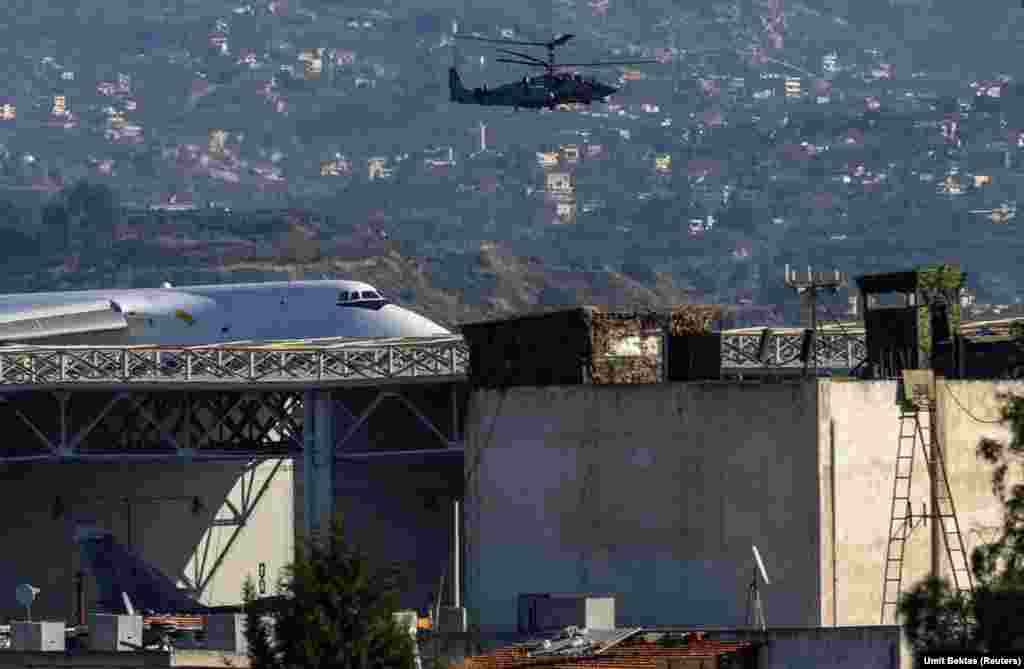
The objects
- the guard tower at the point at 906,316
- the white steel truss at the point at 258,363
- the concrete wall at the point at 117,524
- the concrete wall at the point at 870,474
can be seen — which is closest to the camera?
the concrete wall at the point at 870,474

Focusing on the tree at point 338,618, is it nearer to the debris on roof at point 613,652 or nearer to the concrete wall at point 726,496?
the debris on roof at point 613,652

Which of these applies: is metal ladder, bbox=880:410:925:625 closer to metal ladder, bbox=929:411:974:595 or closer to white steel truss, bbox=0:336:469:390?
metal ladder, bbox=929:411:974:595

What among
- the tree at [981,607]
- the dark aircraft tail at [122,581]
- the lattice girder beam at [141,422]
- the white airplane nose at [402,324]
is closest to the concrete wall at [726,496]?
the dark aircraft tail at [122,581]

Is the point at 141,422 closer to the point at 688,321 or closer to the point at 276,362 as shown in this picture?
the point at 276,362

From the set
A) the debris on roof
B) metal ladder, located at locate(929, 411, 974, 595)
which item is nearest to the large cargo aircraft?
metal ladder, located at locate(929, 411, 974, 595)

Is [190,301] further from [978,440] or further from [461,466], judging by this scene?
[978,440]

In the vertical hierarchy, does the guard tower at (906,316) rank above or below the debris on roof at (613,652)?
above

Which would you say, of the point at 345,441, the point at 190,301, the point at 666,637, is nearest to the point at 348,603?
the point at 666,637

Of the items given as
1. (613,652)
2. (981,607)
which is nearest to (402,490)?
(613,652)
